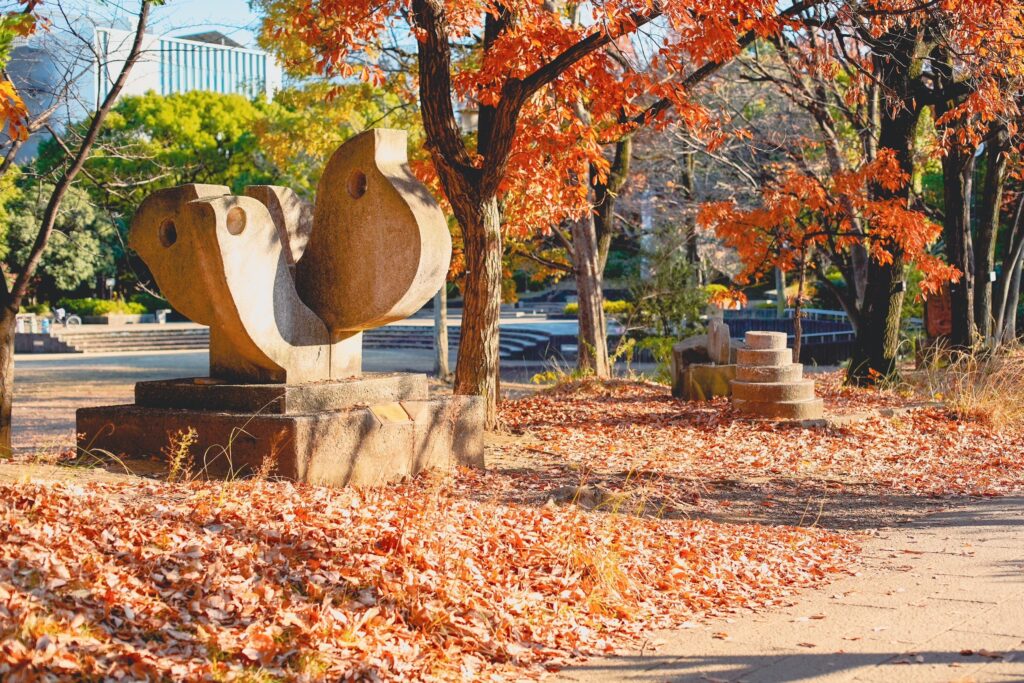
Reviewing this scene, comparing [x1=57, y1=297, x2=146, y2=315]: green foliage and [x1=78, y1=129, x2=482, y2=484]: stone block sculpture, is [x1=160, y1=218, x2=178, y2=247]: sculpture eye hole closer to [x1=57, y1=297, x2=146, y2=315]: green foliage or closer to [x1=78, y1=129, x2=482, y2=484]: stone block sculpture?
[x1=78, y1=129, x2=482, y2=484]: stone block sculpture

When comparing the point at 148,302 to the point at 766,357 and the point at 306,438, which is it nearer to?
the point at 766,357

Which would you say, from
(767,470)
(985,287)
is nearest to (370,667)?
(767,470)

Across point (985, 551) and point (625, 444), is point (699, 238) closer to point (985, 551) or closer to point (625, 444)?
point (625, 444)

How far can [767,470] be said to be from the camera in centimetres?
1078

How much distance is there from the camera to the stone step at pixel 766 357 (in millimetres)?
13859

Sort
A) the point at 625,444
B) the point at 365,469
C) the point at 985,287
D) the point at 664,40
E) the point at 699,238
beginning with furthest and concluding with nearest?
the point at 699,238 < the point at 985,287 < the point at 625,444 < the point at 664,40 < the point at 365,469

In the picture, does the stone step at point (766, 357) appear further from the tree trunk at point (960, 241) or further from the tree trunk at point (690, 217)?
the tree trunk at point (690, 217)

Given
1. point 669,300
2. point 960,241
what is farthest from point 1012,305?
point 669,300

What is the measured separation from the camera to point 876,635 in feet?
17.7

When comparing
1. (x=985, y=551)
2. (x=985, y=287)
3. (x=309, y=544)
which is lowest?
(x=985, y=551)

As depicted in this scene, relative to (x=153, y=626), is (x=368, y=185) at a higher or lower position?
higher

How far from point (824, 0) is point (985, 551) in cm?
596

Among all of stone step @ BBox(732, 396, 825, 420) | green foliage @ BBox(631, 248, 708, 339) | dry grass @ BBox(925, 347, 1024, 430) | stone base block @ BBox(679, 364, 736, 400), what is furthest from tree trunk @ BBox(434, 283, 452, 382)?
stone step @ BBox(732, 396, 825, 420)

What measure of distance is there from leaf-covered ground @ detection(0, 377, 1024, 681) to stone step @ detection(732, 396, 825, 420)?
4.06 m
